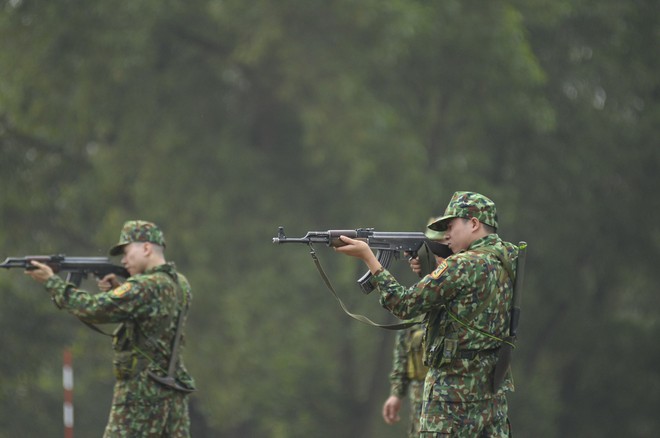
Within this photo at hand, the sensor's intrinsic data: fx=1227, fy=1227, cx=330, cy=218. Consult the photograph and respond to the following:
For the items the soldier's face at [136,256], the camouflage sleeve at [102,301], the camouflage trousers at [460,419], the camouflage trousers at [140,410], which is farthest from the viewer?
the soldier's face at [136,256]

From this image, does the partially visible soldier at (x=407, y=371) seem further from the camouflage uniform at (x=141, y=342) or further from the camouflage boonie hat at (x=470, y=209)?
the camouflage boonie hat at (x=470, y=209)

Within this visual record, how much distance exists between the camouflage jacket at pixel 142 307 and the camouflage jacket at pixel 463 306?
2.31 m

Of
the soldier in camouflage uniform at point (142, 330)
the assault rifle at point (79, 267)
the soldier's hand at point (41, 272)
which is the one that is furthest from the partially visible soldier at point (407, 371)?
the soldier's hand at point (41, 272)

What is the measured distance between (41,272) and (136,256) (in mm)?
691

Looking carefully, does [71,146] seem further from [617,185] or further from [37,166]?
[617,185]

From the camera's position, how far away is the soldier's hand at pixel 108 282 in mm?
9531

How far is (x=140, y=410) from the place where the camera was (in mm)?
8656

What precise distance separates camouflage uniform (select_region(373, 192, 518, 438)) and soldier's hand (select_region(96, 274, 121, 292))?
3.22 metres

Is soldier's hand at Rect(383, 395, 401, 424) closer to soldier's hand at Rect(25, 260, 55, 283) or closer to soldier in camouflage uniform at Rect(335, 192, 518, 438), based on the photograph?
soldier in camouflage uniform at Rect(335, 192, 518, 438)

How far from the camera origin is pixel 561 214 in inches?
872

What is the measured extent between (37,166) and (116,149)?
139 cm

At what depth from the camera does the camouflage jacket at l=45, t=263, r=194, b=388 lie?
27.8ft

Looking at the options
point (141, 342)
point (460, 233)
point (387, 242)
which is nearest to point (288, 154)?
point (141, 342)

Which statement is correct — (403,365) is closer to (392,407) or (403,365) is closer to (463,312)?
(392,407)
